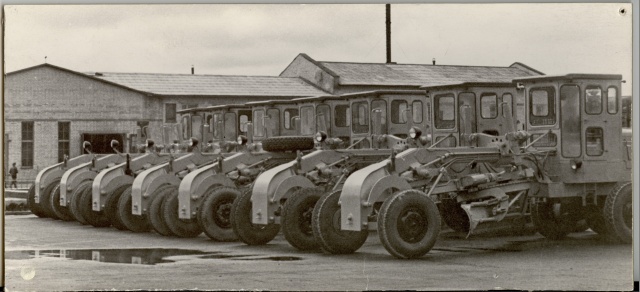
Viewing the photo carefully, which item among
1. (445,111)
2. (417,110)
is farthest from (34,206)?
(445,111)

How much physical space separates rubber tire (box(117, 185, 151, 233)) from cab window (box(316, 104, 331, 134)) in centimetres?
368

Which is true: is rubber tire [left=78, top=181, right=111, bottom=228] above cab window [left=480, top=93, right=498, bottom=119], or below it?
below

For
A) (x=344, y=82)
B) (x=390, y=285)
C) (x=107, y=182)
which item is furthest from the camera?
(x=107, y=182)

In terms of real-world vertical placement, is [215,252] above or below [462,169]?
below

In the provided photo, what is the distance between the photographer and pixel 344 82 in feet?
70.1

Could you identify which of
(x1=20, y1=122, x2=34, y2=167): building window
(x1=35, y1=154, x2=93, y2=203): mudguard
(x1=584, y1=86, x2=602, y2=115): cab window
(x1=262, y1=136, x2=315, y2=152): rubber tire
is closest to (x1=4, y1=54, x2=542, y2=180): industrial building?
(x1=20, y1=122, x2=34, y2=167): building window

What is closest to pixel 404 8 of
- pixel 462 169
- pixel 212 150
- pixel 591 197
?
pixel 462 169

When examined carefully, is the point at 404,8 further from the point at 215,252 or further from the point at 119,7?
the point at 215,252

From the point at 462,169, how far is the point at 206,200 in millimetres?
→ 4496

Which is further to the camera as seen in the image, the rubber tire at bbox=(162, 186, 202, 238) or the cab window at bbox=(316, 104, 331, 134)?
the cab window at bbox=(316, 104, 331, 134)

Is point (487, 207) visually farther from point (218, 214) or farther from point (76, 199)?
point (76, 199)

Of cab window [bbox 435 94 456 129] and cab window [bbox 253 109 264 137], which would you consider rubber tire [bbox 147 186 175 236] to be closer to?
cab window [bbox 253 109 264 137]

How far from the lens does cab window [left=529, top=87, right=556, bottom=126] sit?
65.1 ft

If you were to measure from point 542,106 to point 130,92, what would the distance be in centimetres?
675
